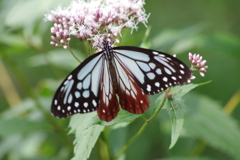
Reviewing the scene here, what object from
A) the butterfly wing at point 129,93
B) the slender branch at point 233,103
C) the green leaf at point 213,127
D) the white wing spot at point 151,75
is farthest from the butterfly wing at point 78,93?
the slender branch at point 233,103

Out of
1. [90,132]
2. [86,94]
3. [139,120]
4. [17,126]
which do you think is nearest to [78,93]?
[86,94]

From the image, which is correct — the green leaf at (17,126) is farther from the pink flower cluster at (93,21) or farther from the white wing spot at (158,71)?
the white wing spot at (158,71)

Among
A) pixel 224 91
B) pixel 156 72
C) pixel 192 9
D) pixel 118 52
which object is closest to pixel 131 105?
pixel 156 72

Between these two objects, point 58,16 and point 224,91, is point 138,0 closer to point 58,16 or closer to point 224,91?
point 58,16

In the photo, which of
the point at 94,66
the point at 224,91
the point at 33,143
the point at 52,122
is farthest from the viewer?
the point at 224,91

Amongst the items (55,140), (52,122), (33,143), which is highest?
(52,122)

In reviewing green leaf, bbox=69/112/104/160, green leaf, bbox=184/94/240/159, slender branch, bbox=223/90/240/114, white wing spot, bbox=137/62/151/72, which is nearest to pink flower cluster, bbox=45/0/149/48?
white wing spot, bbox=137/62/151/72

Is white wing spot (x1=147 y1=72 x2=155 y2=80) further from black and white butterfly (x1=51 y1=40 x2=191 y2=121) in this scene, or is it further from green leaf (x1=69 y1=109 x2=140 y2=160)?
green leaf (x1=69 y1=109 x2=140 y2=160)
